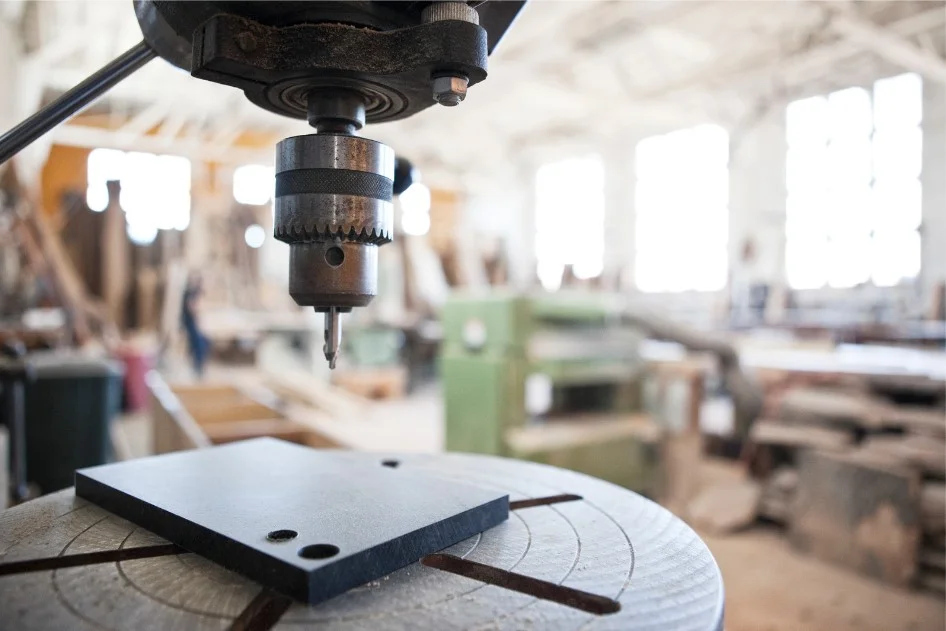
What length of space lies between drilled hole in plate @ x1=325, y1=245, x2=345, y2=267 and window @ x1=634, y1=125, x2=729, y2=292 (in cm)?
914

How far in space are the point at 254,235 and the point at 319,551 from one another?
7.59m

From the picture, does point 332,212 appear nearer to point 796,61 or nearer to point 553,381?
point 553,381

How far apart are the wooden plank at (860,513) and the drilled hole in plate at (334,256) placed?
8.01 ft

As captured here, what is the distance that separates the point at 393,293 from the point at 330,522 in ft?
23.2

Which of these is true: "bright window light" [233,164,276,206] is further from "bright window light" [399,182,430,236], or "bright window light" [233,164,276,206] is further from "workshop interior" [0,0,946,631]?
"bright window light" [399,182,430,236]

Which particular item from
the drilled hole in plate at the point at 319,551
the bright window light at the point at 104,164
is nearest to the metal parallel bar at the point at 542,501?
the drilled hole in plate at the point at 319,551

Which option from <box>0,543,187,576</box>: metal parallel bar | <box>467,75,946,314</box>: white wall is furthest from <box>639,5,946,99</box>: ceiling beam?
<box>0,543,187,576</box>: metal parallel bar

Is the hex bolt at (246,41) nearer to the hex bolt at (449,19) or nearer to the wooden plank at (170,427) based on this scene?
the hex bolt at (449,19)

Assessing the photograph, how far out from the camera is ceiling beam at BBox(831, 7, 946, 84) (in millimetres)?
5543

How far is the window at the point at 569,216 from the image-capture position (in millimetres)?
11297

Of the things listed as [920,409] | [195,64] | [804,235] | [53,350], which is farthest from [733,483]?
[804,235]

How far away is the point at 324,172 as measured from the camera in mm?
654

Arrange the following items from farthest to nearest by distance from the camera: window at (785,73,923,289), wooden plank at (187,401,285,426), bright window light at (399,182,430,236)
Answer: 1. bright window light at (399,182,430,236)
2. window at (785,73,923,289)
3. wooden plank at (187,401,285,426)

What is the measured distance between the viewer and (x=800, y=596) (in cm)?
225
